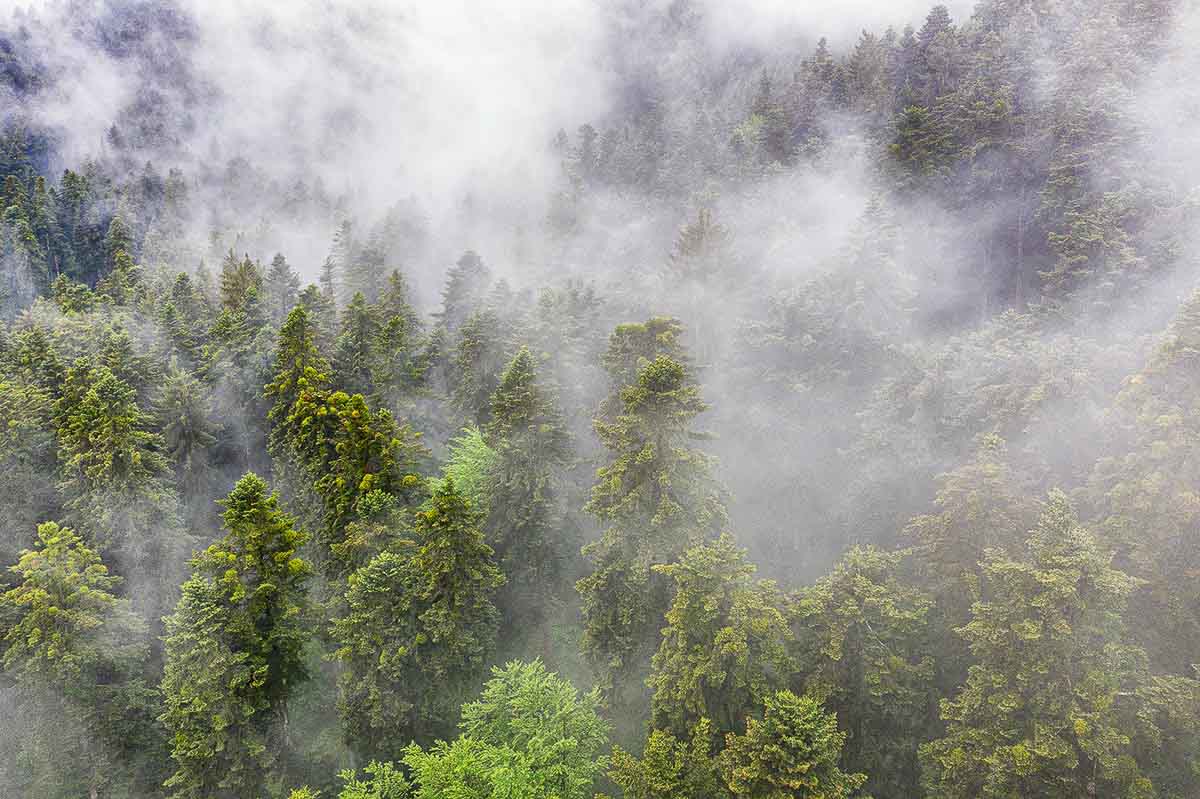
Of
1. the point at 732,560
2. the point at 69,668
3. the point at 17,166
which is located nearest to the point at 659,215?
the point at 732,560

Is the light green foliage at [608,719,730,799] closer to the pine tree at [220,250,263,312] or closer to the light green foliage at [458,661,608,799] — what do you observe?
the light green foliage at [458,661,608,799]

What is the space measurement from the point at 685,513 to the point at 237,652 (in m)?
16.8

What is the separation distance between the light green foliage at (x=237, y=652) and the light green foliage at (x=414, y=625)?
226 centimetres

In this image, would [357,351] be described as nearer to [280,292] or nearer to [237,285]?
[280,292]

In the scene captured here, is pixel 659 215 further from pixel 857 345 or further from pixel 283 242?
pixel 283 242

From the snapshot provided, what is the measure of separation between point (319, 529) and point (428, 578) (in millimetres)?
7788

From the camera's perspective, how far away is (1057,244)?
1533 inches

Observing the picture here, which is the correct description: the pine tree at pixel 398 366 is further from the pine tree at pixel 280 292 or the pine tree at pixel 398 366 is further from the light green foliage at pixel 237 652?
the light green foliage at pixel 237 652

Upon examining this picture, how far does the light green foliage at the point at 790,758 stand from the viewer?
16.8 m

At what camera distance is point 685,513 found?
76.9 feet

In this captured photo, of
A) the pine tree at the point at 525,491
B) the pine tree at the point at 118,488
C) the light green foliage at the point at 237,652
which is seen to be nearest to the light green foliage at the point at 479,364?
the pine tree at the point at 525,491

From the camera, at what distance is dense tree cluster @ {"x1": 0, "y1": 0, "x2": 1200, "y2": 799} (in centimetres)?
1884

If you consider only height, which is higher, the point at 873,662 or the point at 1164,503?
the point at 1164,503

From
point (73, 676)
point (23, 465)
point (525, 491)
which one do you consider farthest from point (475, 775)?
point (23, 465)
